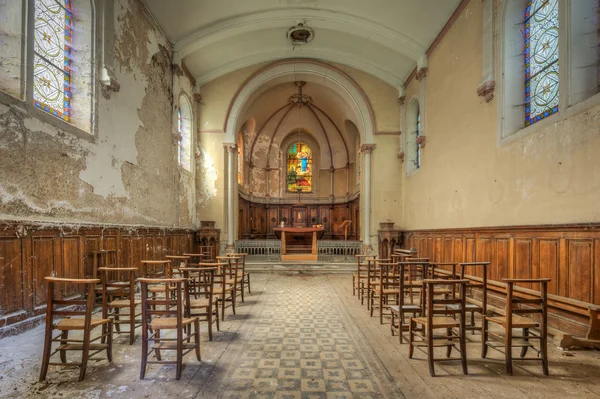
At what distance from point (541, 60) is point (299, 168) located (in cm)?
1441

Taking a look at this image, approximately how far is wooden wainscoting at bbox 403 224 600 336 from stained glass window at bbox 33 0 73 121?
26.4ft

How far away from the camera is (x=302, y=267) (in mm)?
11133

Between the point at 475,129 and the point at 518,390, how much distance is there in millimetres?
5708

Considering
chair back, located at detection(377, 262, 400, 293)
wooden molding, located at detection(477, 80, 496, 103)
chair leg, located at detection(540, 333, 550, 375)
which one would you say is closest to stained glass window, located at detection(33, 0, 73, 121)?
chair back, located at detection(377, 262, 400, 293)

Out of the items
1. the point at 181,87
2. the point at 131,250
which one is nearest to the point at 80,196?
the point at 131,250

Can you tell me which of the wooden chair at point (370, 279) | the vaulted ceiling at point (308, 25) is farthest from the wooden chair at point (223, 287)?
the vaulted ceiling at point (308, 25)

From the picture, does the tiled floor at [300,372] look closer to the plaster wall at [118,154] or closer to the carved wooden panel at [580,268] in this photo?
the carved wooden panel at [580,268]

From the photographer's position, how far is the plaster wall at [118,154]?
4.78 m

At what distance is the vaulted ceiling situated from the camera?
30.3ft

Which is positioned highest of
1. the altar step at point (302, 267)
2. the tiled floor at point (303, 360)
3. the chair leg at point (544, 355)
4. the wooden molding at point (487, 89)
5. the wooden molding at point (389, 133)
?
the wooden molding at point (389, 133)

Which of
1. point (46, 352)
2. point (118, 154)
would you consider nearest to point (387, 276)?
point (46, 352)

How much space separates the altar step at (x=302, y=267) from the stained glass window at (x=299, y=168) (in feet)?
27.8

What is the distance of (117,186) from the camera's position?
7.25m

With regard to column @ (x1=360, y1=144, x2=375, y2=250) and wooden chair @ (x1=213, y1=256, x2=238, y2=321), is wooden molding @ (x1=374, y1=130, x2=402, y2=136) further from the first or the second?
wooden chair @ (x1=213, y1=256, x2=238, y2=321)
